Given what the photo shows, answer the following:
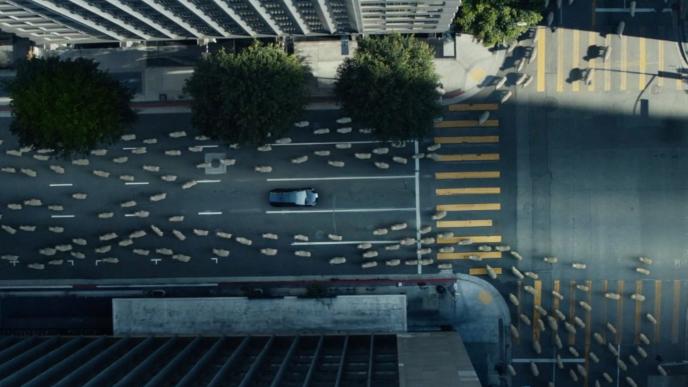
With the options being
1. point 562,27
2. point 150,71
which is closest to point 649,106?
point 562,27

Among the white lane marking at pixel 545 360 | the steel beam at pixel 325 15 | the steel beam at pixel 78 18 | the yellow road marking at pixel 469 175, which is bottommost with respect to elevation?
the white lane marking at pixel 545 360

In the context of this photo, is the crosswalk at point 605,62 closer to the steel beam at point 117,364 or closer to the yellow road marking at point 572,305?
the yellow road marking at point 572,305

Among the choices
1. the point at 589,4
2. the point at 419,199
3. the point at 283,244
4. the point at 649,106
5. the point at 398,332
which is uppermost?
the point at 589,4

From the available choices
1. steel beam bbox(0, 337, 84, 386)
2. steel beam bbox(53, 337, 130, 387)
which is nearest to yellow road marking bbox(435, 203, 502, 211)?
steel beam bbox(53, 337, 130, 387)

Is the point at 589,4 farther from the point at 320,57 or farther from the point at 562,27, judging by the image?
the point at 320,57

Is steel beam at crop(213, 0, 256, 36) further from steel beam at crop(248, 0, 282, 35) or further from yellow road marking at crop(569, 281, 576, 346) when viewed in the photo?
yellow road marking at crop(569, 281, 576, 346)

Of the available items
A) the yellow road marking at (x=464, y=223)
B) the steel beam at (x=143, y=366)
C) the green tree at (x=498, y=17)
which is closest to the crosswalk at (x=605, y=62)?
the green tree at (x=498, y=17)
